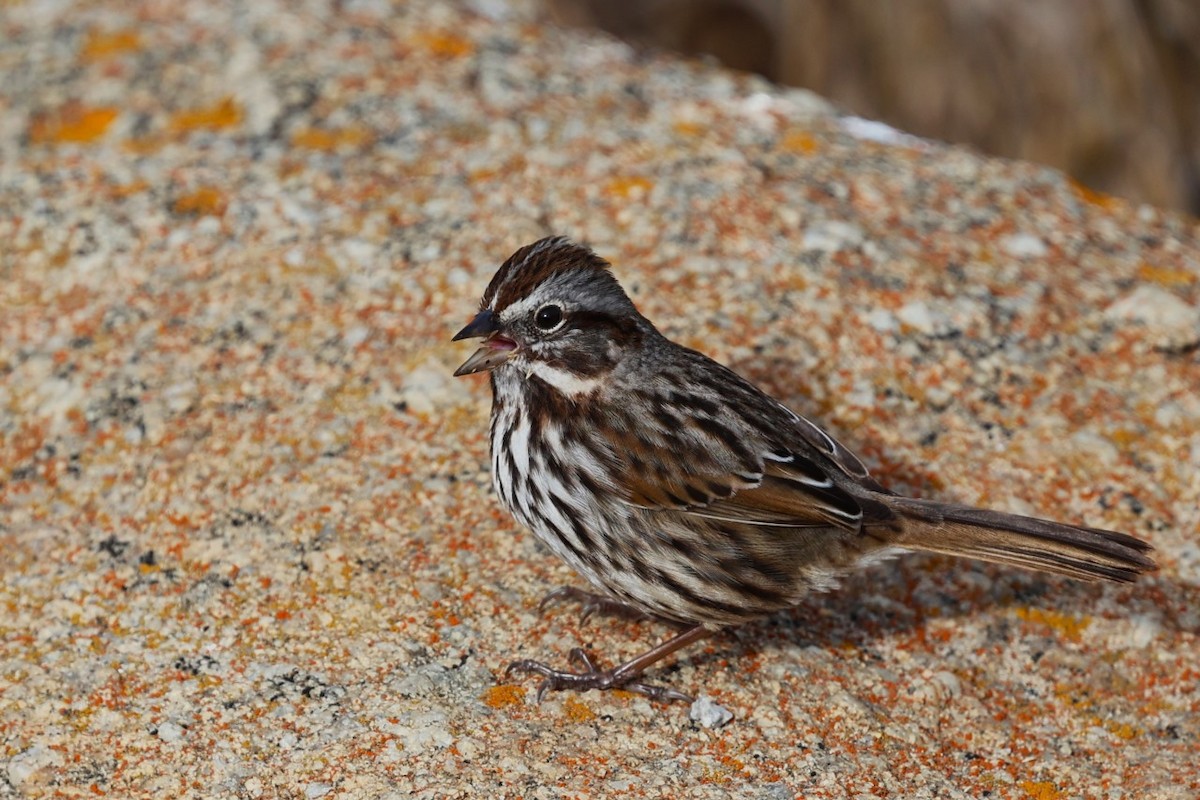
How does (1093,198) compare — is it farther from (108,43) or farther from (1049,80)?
(108,43)

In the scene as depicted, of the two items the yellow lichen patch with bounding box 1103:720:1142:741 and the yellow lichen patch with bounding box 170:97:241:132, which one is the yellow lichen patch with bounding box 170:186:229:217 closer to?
the yellow lichen patch with bounding box 170:97:241:132

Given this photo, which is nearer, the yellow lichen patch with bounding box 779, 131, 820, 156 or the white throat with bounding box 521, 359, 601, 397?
the white throat with bounding box 521, 359, 601, 397

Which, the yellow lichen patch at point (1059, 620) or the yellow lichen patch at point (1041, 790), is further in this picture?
the yellow lichen patch at point (1059, 620)

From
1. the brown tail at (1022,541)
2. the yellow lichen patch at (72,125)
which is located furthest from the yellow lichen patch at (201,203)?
the brown tail at (1022,541)

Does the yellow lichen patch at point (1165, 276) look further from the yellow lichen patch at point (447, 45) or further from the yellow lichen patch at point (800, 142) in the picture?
the yellow lichen patch at point (447, 45)

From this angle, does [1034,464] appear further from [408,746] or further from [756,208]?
[408,746]

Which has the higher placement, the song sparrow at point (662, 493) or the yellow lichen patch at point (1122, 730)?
the song sparrow at point (662, 493)

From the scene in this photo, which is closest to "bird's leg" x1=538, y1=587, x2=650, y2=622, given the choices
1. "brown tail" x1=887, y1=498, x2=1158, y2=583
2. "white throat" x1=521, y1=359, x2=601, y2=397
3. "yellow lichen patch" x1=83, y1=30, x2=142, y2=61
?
"white throat" x1=521, y1=359, x2=601, y2=397
